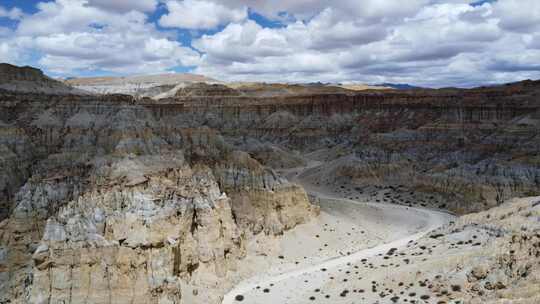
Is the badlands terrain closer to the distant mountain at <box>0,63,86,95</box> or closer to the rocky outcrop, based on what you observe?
the rocky outcrop

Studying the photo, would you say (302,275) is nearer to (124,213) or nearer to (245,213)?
(245,213)

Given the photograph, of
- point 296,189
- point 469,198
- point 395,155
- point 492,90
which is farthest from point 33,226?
point 492,90

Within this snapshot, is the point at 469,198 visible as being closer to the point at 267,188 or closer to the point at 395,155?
the point at 395,155

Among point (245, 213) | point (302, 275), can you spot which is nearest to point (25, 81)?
point (245, 213)

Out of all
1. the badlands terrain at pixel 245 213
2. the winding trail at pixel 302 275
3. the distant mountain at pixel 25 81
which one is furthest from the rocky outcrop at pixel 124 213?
the distant mountain at pixel 25 81

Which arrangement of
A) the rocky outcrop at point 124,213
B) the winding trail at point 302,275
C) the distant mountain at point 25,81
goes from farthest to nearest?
the distant mountain at point 25,81, the winding trail at point 302,275, the rocky outcrop at point 124,213

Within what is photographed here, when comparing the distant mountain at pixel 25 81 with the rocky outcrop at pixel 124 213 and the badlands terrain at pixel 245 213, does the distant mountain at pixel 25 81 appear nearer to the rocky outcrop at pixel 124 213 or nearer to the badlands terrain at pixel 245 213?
the badlands terrain at pixel 245 213

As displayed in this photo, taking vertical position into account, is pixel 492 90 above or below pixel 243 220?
above

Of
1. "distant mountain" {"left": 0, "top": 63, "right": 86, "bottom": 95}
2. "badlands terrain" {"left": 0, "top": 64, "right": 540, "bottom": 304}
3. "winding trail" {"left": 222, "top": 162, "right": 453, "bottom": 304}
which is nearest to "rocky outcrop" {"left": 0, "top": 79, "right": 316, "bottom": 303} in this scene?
"badlands terrain" {"left": 0, "top": 64, "right": 540, "bottom": 304}
